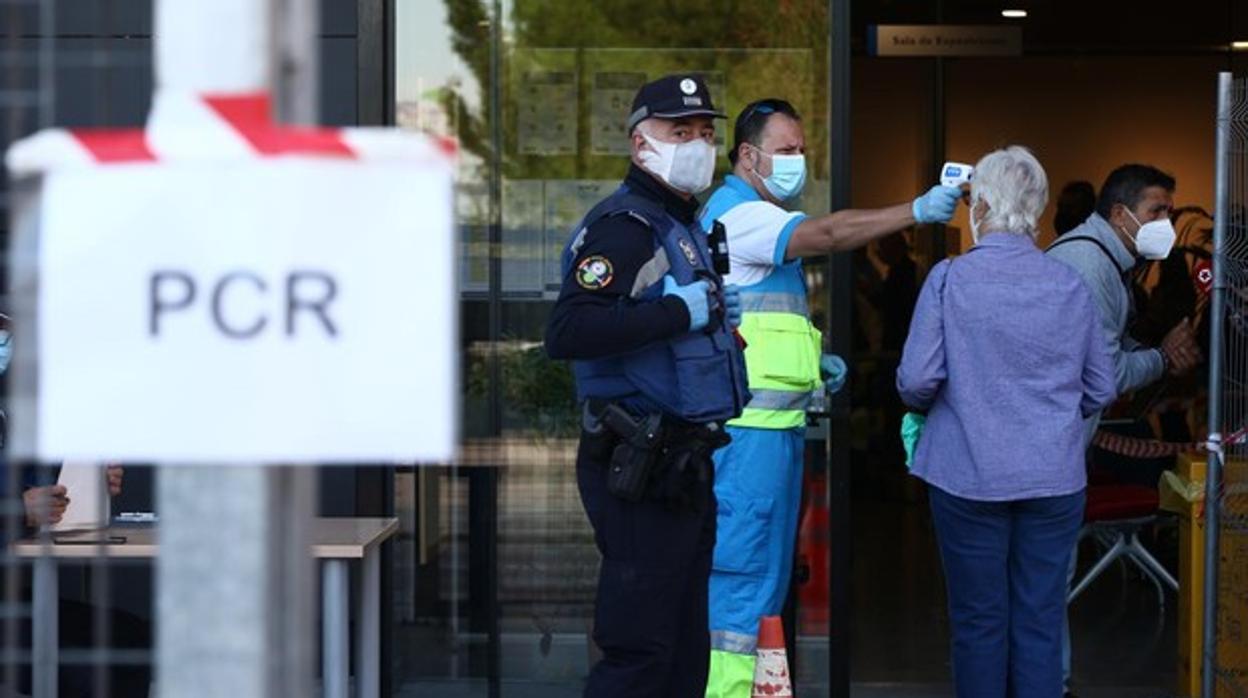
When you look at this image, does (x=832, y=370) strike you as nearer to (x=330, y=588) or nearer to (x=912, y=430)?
(x=912, y=430)

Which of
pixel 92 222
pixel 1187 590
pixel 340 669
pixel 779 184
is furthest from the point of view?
pixel 1187 590

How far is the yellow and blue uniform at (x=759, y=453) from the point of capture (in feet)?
18.2

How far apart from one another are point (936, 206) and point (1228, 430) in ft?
4.62

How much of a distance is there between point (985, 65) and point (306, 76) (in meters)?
11.6

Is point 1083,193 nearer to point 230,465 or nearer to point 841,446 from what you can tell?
point 841,446

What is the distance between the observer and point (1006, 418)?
17.1 ft

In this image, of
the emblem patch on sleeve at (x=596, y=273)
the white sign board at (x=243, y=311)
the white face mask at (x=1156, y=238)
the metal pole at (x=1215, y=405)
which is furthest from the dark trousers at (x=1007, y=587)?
the white sign board at (x=243, y=311)

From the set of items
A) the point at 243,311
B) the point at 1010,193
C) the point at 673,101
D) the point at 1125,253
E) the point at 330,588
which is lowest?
the point at 330,588

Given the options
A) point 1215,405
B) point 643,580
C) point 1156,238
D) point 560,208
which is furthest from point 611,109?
point 643,580

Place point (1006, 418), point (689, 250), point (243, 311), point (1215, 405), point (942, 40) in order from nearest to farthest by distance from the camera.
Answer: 1. point (243, 311)
2. point (689, 250)
3. point (1006, 418)
4. point (1215, 405)
5. point (942, 40)

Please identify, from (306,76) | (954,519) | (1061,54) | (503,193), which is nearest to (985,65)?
(1061,54)

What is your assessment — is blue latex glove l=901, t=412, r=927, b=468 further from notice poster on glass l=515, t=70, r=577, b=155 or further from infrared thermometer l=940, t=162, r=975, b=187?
notice poster on glass l=515, t=70, r=577, b=155

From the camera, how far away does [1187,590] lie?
6273mm

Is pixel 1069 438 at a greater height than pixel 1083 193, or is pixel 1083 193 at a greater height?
pixel 1083 193
